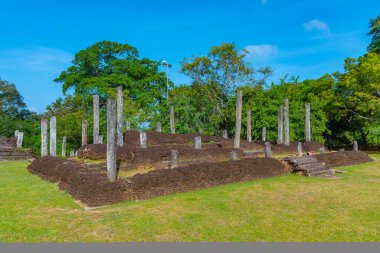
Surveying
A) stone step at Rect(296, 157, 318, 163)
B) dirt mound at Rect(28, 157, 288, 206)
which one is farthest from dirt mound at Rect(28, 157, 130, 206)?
stone step at Rect(296, 157, 318, 163)

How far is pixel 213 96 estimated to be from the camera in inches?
1357

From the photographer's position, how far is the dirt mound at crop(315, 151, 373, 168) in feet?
56.4

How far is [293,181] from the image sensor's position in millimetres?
12648

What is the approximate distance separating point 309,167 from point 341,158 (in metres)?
4.75

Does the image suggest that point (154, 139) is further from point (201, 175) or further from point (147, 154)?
point (201, 175)

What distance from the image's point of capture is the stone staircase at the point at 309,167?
14.3 meters

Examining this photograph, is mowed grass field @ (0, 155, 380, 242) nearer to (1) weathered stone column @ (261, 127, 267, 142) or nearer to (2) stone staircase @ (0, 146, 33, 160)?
(2) stone staircase @ (0, 146, 33, 160)

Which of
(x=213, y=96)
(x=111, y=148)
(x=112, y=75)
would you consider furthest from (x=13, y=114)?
(x=111, y=148)

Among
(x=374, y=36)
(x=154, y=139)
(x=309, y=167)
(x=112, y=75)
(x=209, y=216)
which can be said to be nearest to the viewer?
(x=209, y=216)

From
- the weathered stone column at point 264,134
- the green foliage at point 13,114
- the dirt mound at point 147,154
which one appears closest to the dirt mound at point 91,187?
the dirt mound at point 147,154

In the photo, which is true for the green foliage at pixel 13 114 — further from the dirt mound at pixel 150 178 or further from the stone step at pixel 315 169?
the stone step at pixel 315 169

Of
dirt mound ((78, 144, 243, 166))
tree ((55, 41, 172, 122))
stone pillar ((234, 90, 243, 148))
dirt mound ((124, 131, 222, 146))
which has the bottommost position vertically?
dirt mound ((78, 144, 243, 166))

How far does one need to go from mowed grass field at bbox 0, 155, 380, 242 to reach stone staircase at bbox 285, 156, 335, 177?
10.3 ft

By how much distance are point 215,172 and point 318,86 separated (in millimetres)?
22616
